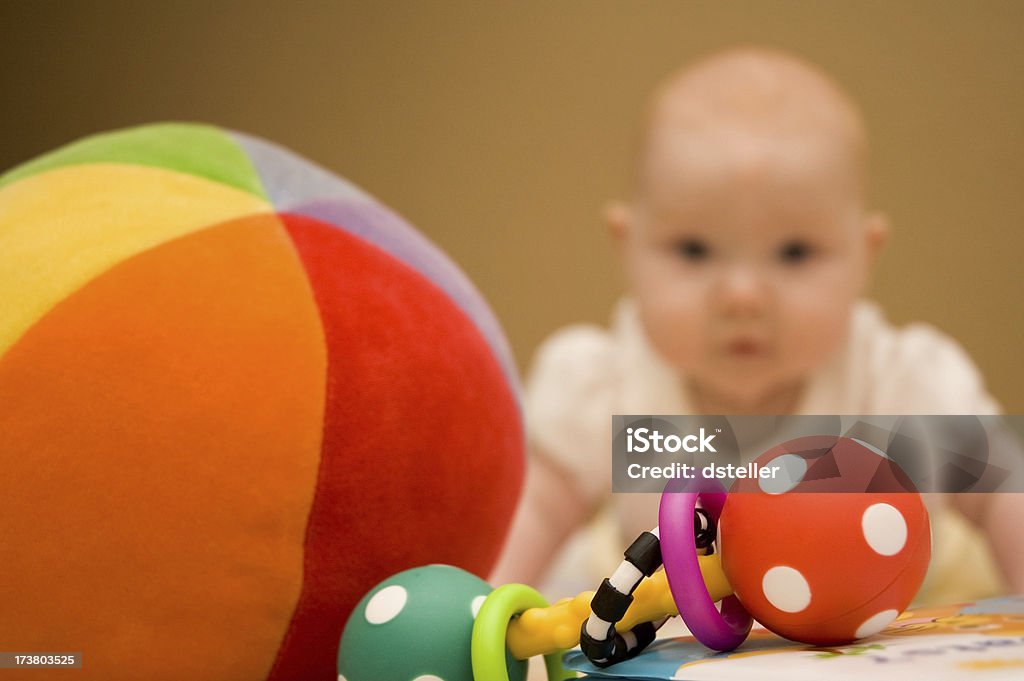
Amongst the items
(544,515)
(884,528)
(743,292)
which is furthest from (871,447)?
(544,515)

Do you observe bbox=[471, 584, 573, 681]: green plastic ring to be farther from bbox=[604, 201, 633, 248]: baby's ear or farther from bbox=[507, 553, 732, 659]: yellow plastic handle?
bbox=[604, 201, 633, 248]: baby's ear

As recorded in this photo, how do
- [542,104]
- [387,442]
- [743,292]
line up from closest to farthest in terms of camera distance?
[387,442]
[743,292]
[542,104]

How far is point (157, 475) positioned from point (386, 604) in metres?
0.11

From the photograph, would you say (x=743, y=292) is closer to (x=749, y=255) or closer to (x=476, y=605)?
(x=749, y=255)

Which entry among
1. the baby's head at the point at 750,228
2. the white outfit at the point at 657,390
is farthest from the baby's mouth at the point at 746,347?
the white outfit at the point at 657,390

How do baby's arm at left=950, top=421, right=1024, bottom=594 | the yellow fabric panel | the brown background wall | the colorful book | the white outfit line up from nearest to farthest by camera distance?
1. the colorful book
2. the yellow fabric panel
3. baby's arm at left=950, top=421, right=1024, bottom=594
4. the white outfit
5. the brown background wall

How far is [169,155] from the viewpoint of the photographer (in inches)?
22.1

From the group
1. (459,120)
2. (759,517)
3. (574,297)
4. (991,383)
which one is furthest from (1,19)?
(991,383)

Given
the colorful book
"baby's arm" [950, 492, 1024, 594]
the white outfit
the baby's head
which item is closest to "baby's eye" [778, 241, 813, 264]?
the baby's head

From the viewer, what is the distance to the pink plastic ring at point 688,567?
15.4 inches

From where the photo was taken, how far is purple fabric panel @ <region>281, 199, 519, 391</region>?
55 centimetres

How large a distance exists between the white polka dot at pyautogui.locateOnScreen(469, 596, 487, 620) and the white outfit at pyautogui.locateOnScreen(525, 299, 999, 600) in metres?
0.59

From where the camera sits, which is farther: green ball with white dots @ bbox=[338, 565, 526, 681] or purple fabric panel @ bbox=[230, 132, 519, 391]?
purple fabric panel @ bbox=[230, 132, 519, 391]

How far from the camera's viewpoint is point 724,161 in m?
0.97
